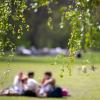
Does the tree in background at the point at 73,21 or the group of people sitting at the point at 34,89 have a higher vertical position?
the tree in background at the point at 73,21

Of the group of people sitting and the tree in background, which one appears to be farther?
the group of people sitting

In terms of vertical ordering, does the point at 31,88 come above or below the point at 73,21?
below

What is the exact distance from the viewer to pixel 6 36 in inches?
432

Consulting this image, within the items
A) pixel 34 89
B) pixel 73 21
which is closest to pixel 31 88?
pixel 34 89

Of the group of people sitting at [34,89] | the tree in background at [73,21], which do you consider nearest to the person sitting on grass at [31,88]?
the group of people sitting at [34,89]

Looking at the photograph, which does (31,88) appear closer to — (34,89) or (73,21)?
(34,89)

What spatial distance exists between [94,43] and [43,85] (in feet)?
34.9

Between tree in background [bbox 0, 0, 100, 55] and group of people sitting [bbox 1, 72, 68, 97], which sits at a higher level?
tree in background [bbox 0, 0, 100, 55]

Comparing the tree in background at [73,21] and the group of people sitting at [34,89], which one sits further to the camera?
the group of people sitting at [34,89]

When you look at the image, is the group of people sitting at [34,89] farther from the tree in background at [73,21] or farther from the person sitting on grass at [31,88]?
the tree in background at [73,21]

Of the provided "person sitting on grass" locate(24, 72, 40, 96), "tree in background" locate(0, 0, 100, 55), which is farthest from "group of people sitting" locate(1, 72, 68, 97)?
"tree in background" locate(0, 0, 100, 55)

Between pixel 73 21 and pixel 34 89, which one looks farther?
pixel 34 89

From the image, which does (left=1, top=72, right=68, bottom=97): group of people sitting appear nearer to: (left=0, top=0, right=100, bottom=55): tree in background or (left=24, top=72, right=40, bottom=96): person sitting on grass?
(left=24, top=72, right=40, bottom=96): person sitting on grass

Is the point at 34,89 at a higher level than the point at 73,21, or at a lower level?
lower
